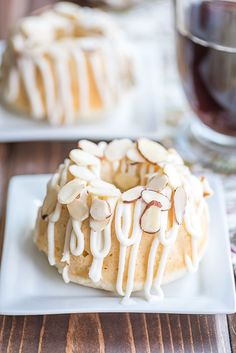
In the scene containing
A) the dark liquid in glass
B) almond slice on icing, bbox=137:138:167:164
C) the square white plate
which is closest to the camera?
the square white plate

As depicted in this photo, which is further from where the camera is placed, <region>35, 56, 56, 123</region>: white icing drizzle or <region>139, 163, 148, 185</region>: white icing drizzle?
<region>35, 56, 56, 123</region>: white icing drizzle

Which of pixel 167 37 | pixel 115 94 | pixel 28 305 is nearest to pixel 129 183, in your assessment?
pixel 28 305

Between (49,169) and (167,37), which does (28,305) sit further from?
(167,37)

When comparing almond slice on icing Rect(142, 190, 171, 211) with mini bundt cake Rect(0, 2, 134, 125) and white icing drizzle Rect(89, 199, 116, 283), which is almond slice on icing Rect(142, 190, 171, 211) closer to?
white icing drizzle Rect(89, 199, 116, 283)

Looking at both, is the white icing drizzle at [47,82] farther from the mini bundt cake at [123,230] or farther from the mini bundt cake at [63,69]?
the mini bundt cake at [123,230]

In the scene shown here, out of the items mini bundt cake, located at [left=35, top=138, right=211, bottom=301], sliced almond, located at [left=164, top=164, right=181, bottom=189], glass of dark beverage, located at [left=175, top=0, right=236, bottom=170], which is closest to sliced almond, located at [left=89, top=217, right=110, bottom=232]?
mini bundt cake, located at [left=35, top=138, right=211, bottom=301]
